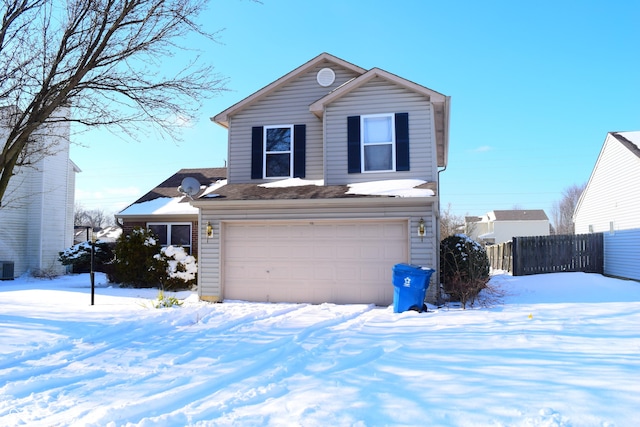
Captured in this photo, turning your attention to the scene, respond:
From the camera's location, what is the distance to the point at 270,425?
147 inches

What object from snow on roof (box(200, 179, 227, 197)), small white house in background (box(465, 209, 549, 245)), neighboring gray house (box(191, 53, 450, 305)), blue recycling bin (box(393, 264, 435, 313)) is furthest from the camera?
small white house in background (box(465, 209, 549, 245))

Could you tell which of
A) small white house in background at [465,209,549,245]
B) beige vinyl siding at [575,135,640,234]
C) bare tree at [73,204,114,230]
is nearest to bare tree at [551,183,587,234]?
small white house in background at [465,209,549,245]

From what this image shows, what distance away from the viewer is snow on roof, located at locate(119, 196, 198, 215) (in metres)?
16.0

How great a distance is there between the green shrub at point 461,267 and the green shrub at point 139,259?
8.67m

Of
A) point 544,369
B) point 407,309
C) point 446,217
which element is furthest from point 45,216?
point 446,217

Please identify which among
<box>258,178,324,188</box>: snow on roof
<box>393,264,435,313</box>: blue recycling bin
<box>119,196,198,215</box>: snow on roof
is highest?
<box>258,178,324,188</box>: snow on roof

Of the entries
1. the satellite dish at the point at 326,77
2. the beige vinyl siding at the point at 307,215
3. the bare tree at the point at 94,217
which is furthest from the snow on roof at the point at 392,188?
the bare tree at the point at 94,217

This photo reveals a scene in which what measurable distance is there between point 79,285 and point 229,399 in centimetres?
1385

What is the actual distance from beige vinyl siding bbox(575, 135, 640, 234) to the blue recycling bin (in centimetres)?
1042

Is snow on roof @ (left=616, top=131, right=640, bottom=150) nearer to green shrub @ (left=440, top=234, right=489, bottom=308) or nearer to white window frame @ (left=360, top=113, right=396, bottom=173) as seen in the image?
green shrub @ (left=440, top=234, right=489, bottom=308)

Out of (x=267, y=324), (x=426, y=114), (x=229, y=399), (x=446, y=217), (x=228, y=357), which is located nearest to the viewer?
(x=229, y=399)

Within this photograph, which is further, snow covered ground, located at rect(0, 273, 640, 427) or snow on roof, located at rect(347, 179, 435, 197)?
snow on roof, located at rect(347, 179, 435, 197)

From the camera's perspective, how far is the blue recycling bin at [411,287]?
30.9ft

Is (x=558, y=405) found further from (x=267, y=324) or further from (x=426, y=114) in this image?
(x=426, y=114)
